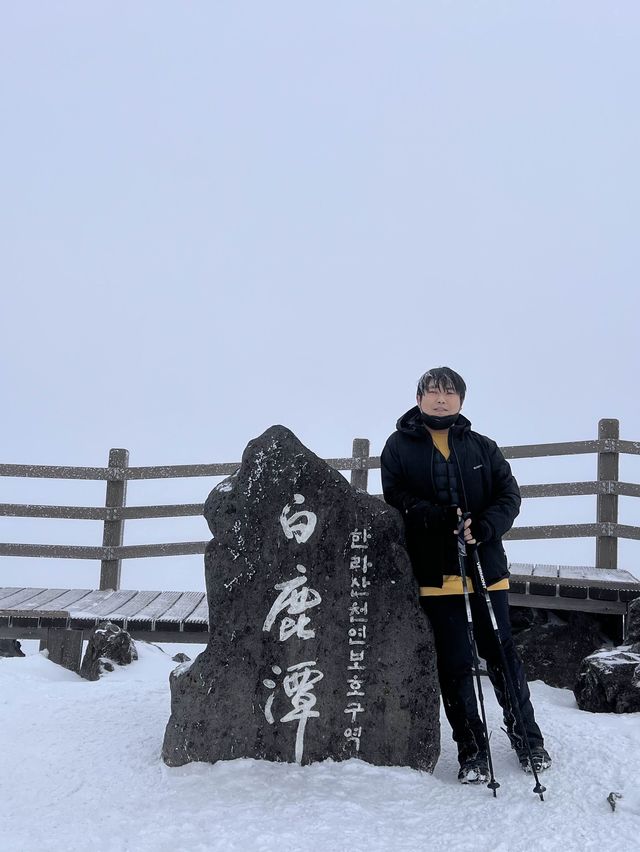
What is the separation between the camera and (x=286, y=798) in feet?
9.42

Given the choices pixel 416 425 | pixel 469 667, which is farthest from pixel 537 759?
pixel 416 425

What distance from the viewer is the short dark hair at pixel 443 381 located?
323 cm

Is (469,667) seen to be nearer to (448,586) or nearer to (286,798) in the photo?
(448,586)

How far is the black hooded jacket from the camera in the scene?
3086 mm

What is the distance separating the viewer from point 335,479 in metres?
3.32

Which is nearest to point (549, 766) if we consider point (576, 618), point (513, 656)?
point (513, 656)

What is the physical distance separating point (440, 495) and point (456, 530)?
7.7 inches

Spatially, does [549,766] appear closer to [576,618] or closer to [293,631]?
[293,631]

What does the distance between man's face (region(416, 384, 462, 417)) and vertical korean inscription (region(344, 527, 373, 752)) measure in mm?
641

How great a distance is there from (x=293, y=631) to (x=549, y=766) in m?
1.29

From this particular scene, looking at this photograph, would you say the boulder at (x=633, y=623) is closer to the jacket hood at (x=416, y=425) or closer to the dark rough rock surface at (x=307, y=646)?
the dark rough rock surface at (x=307, y=646)

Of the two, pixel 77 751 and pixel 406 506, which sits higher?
pixel 406 506

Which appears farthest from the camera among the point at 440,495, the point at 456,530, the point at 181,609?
the point at 181,609

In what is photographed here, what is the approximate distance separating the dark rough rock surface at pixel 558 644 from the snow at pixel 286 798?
1702 millimetres
